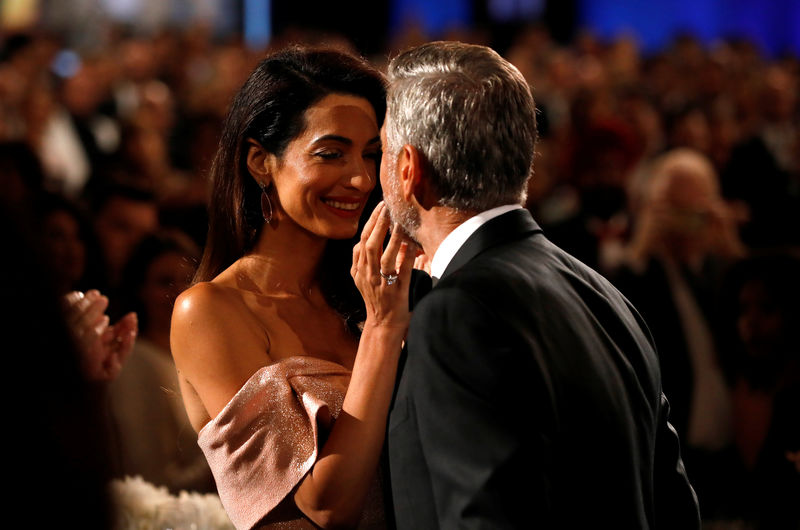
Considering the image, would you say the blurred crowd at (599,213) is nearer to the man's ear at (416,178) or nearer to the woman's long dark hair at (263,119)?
the woman's long dark hair at (263,119)

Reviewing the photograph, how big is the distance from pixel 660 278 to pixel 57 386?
3.60 metres

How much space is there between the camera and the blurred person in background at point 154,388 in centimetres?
352

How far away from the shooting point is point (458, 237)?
200cm

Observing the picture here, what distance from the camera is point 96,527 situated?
3.65 feet

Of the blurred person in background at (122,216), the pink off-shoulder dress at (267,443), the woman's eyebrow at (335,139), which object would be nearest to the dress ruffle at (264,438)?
the pink off-shoulder dress at (267,443)

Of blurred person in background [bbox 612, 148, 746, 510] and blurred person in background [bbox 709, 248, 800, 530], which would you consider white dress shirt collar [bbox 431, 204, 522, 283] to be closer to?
blurred person in background [bbox 709, 248, 800, 530]

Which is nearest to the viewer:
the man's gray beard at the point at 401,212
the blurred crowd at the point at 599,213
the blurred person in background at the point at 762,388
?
the man's gray beard at the point at 401,212

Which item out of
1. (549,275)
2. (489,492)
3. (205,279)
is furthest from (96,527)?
(205,279)

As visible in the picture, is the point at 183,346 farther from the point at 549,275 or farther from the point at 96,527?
the point at 96,527

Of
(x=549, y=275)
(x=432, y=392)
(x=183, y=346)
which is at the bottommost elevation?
(x=183, y=346)

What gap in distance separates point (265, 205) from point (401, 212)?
57cm

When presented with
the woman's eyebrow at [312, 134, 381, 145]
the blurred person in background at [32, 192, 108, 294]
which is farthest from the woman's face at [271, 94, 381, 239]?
the blurred person in background at [32, 192, 108, 294]

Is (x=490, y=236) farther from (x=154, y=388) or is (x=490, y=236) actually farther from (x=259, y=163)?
A: (x=154, y=388)

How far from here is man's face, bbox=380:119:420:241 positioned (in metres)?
2.07
